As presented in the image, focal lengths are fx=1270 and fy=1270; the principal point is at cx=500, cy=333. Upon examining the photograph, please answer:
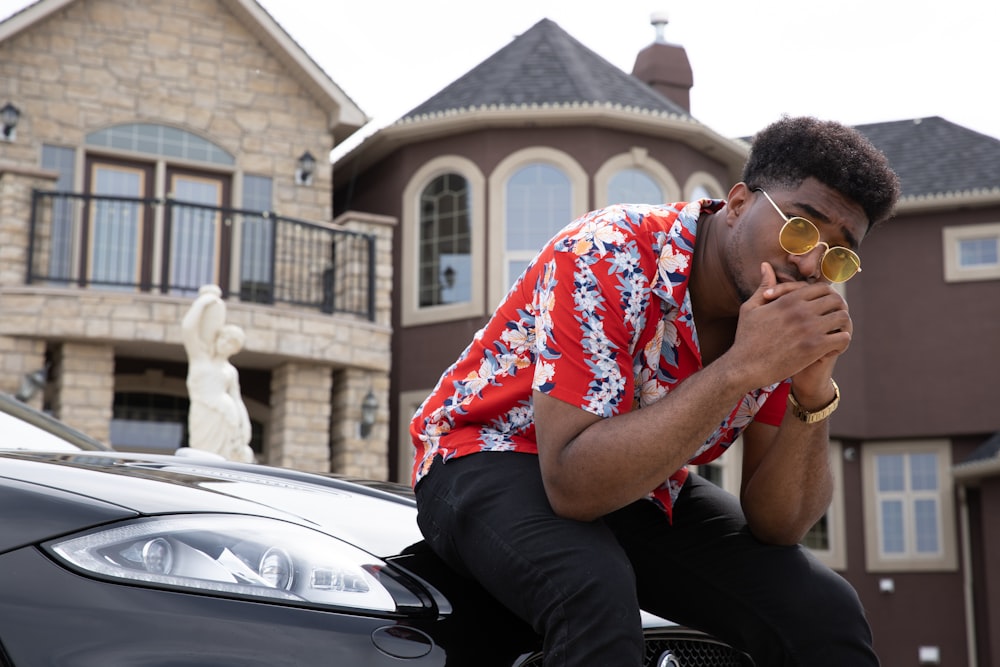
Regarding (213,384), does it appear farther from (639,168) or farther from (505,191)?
Answer: (639,168)

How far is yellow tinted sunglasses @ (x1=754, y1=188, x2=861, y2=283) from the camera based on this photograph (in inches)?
83.6

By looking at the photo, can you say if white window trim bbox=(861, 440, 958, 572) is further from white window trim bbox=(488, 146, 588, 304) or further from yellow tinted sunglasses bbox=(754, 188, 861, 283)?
yellow tinted sunglasses bbox=(754, 188, 861, 283)

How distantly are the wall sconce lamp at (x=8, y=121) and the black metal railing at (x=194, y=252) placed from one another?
1177 mm

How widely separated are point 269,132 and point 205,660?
15.3 m

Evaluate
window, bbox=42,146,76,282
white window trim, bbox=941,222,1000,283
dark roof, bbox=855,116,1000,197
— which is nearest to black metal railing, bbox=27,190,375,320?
window, bbox=42,146,76,282

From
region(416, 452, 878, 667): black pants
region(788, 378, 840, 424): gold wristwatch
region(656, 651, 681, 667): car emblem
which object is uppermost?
region(788, 378, 840, 424): gold wristwatch

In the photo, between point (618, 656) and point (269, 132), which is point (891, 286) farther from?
point (618, 656)

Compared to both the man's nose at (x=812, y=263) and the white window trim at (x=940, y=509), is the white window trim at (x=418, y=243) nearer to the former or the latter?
the white window trim at (x=940, y=509)

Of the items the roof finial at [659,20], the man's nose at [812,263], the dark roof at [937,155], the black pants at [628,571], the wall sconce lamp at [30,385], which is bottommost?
the black pants at [628,571]

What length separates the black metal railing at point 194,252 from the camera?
14164 mm

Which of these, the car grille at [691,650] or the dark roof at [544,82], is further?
the dark roof at [544,82]

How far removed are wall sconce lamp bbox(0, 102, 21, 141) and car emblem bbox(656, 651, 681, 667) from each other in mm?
14319

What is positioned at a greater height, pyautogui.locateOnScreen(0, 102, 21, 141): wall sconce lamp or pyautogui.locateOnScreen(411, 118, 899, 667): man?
pyautogui.locateOnScreen(0, 102, 21, 141): wall sconce lamp

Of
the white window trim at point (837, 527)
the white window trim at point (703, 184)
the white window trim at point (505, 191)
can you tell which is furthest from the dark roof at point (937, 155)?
the white window trim at point (505, 191)
